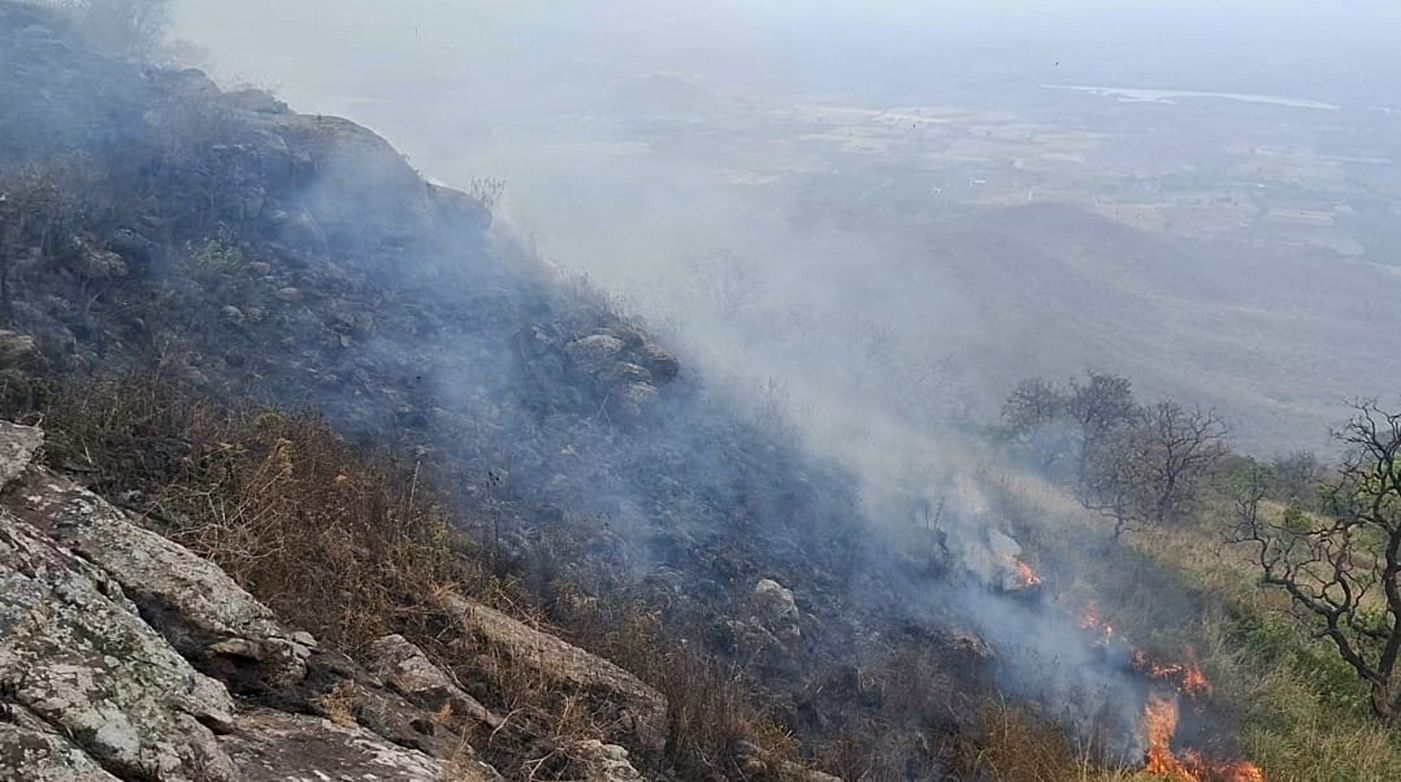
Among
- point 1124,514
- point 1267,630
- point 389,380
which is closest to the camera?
point 389,380

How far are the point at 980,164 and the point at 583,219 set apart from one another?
113 feet

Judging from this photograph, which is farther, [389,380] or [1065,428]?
[1065,428]

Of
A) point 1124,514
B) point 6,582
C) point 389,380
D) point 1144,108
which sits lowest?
point 1124,514

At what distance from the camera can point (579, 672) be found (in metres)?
4.48

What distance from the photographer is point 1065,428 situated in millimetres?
17062

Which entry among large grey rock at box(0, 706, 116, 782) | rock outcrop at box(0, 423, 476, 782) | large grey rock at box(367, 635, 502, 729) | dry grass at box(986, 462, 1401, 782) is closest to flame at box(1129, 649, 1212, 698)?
dry grass at box(986, 462, 1401, 782)

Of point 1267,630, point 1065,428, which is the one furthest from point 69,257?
point 1065,428

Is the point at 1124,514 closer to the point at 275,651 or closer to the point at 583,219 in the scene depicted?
the point at 275,651

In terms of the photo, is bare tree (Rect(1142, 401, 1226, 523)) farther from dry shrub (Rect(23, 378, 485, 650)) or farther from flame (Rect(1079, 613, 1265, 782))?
dry shrub (Rect(23, 378, 485, 650))

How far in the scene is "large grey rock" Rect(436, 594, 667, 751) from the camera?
4.29 m

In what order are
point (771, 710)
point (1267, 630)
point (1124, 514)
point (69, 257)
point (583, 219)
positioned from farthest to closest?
point (583, 219), point (1124, 514), point (1267, 630), point (69, 257), point (771, 710)

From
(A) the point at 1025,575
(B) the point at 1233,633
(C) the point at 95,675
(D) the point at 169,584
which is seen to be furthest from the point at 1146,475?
(C) the point at 95,675

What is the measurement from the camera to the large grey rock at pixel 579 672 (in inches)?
169

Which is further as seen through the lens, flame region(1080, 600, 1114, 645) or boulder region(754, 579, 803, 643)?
flame region(1080, 600, 1114, 645)
